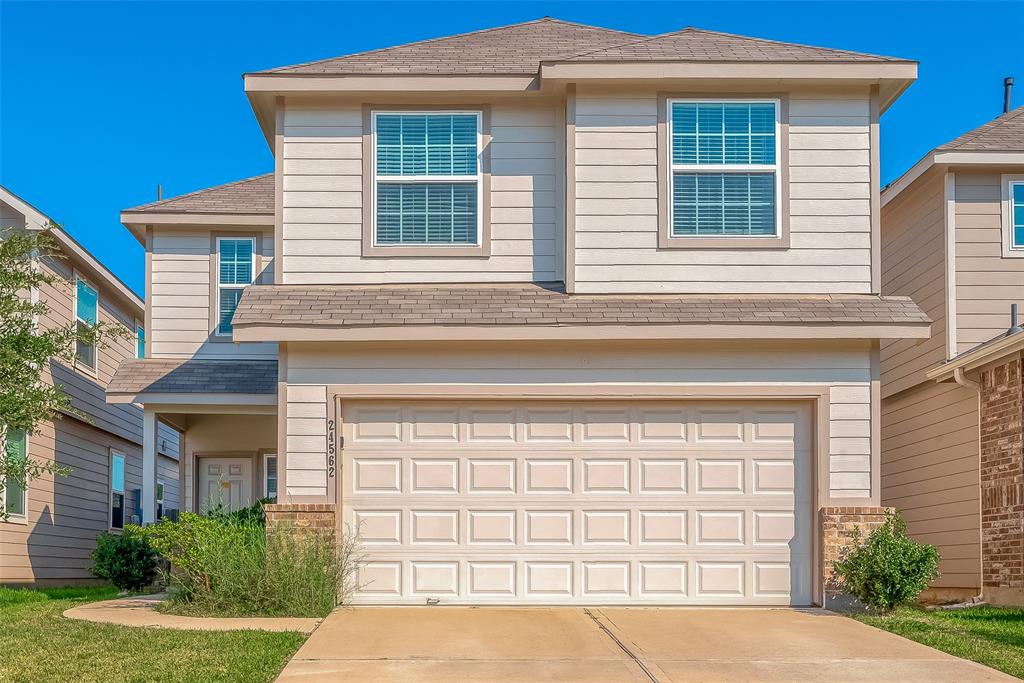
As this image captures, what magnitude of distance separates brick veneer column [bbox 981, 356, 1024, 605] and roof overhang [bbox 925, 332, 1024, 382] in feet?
0.50

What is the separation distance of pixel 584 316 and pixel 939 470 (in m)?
6.31

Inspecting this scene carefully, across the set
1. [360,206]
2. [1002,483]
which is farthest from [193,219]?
[1002,483]

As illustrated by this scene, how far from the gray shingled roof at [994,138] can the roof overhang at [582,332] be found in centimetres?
440

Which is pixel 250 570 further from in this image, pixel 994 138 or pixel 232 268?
pixel 994 138

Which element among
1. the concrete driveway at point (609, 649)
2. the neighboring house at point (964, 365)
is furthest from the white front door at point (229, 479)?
the neighboring house at point (964, 365)

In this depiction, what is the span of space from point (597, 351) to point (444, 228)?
218cm

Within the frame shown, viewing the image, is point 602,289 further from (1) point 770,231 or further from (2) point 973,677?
(2) point 973,677

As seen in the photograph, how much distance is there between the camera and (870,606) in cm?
1166

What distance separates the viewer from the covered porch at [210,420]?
663 inches

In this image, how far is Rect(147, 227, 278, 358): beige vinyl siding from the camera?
18406mm

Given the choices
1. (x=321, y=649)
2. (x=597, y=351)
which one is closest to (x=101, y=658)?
(x=321, y=649)

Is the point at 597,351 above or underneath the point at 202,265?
underneath

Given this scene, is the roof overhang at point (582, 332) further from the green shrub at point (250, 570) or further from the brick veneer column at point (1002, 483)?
the brick veneer column at point (1002, 483)

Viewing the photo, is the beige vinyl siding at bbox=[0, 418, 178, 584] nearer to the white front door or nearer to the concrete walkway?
the white front door
